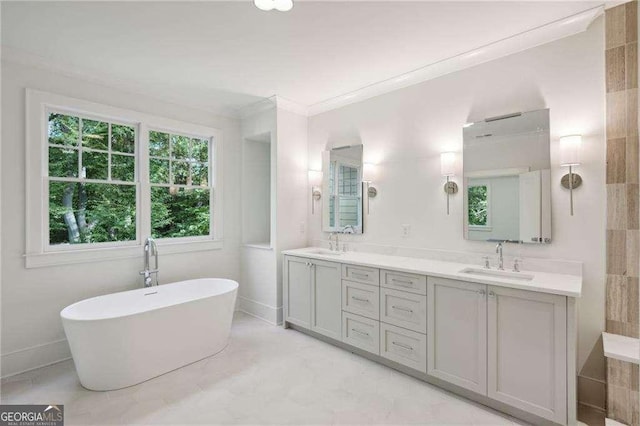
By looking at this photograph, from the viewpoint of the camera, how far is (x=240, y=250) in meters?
4.32

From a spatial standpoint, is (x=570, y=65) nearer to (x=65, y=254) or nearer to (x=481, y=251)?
(x=481, y=251)

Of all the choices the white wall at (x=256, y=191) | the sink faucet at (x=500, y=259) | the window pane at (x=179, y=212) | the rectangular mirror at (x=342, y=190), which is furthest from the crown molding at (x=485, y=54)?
the window pane at (x=179, y=212)

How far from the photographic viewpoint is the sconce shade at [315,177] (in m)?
3.98

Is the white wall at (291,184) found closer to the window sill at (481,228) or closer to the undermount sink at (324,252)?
the undermount sink at (324,252)

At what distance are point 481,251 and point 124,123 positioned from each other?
386 centimetres

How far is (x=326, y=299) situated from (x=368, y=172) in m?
1.49

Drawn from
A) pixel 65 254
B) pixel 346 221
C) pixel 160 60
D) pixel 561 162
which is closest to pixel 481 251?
pixel 561 162

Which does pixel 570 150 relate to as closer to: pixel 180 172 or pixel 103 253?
pixel 180 172

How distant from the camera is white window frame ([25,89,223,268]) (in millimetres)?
2688

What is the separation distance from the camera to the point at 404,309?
2.54 metres

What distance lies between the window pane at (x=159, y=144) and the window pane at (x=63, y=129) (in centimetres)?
69

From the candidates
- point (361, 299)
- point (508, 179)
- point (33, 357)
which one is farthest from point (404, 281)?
point (33, 357)

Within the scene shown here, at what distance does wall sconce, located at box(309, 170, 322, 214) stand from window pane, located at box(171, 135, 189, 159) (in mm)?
1618

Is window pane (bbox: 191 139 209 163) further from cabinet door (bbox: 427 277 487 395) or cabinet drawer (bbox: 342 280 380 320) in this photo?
cabinet door (bbox: 427 277 487 395)
